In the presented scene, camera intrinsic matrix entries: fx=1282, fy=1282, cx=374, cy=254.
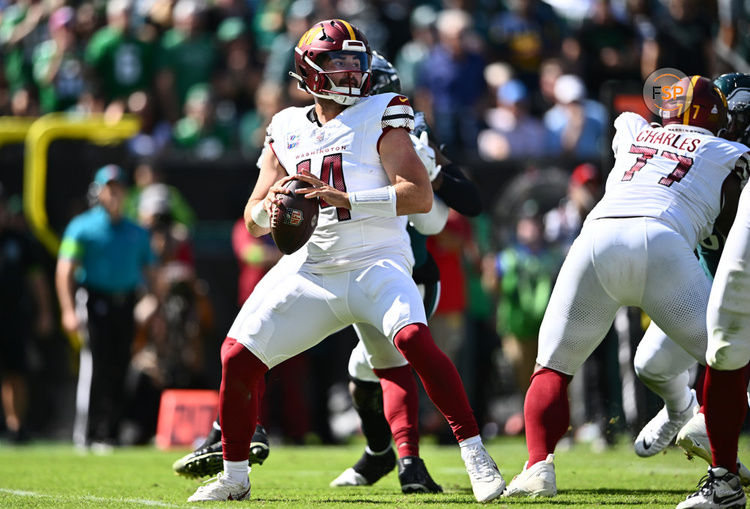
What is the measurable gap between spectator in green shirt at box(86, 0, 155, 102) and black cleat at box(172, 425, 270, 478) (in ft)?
23.6

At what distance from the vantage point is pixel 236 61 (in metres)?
12.8

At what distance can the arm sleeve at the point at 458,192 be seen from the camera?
6195mm

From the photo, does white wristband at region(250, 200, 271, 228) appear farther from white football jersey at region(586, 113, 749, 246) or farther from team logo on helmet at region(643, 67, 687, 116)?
team logo on helmet at region(643, 67, 687, 116)

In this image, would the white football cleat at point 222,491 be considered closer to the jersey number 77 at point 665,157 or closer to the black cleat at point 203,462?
the black cleat at point 203,462

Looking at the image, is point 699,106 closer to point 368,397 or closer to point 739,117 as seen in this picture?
point 739,117

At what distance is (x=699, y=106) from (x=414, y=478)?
2136mm

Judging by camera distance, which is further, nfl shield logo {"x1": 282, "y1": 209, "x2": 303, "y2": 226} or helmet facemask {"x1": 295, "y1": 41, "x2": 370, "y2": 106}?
helmet facemask {"x1": 295, "y1": 41, "x2": 370, "y2": 106}

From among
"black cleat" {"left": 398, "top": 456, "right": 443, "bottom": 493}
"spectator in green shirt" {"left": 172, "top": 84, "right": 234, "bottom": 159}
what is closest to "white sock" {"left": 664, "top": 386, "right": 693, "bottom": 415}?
"black cleat" {"left": 398, "top": 456, "right": 443, "bottom": 493}

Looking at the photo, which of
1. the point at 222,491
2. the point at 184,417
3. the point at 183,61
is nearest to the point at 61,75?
the point at 183,61

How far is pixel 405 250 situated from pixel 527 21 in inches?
326

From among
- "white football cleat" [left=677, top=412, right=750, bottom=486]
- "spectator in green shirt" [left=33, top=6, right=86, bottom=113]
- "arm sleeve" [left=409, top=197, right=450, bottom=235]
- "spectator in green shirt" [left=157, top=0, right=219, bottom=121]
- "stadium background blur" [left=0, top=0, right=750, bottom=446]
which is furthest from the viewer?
A: "spectator in green shirt" [left=157, top=0, right=219, bottom=121]

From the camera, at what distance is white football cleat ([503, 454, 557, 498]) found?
17.6ft

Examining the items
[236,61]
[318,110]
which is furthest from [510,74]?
[318,110]

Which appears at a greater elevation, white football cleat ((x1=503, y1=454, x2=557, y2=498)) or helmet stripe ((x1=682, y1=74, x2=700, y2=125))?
helmet stripe ((x1=682, y1=74, x2=700, y2=125))
